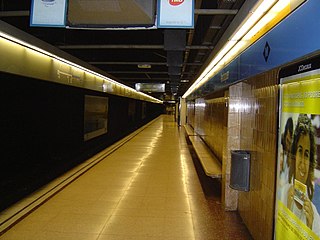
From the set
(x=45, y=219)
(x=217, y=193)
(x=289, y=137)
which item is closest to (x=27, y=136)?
(x=45, y=219)

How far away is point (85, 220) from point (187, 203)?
1.39 metres

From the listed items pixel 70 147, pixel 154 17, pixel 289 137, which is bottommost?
pixel 70 147

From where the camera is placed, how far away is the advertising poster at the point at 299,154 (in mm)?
1471

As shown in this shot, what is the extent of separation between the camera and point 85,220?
3.08 m

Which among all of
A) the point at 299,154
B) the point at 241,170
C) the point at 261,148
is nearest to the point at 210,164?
the point at 241,170

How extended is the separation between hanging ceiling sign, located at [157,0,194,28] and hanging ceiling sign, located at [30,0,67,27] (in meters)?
1.10

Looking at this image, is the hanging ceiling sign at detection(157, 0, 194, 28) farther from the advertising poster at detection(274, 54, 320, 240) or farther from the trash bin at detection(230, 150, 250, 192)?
the trash bin at detection(230, 150, 250, 192)

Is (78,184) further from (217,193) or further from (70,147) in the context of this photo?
(217,193)

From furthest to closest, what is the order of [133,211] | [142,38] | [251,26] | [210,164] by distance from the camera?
[142,38], [210,164], [133,211], [251,26]

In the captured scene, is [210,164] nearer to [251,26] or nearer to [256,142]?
[256,142]

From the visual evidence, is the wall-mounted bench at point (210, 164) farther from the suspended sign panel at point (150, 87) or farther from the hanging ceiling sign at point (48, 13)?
the suspended sign panel at point (150, 87)

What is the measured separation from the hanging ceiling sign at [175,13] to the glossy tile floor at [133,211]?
2245 millimetres

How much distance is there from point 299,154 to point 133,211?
2286mm

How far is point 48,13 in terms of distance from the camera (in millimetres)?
3100
